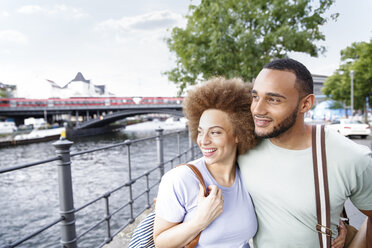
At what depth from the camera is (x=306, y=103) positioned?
1386 mm

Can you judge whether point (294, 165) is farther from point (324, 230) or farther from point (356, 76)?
point (356, 76)

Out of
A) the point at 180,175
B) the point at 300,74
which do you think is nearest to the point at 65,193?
the point at 180,175

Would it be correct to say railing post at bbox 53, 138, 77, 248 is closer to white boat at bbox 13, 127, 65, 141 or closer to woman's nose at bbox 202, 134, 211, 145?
woman's nose at bbox 202, 134, 211, 145

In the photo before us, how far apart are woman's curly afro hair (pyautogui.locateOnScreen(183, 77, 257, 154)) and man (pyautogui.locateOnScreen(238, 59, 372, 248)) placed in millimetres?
153

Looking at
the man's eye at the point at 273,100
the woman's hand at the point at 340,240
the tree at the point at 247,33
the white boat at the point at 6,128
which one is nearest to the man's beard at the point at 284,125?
the man's eye at the point at 273,100

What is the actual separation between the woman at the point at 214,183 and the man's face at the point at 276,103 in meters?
0.19

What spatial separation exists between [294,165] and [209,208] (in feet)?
1.61

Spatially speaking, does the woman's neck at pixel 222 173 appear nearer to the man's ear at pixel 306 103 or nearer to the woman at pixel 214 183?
the woman at pixel 214 183

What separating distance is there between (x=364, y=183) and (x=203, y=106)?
89 centimetres

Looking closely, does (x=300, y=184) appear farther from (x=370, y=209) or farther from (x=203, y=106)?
(x=203, y=106)

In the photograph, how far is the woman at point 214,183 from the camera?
4.27 ft

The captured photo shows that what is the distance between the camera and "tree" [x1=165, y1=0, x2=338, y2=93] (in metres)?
9.68

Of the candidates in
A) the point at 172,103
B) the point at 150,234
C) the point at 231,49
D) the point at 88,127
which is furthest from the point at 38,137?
the point at 150,234

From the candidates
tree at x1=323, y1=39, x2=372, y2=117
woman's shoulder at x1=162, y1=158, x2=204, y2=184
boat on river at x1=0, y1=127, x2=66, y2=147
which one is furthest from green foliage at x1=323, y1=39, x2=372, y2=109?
boat on river at x1=0, y1=127, x2=66, y2=147
